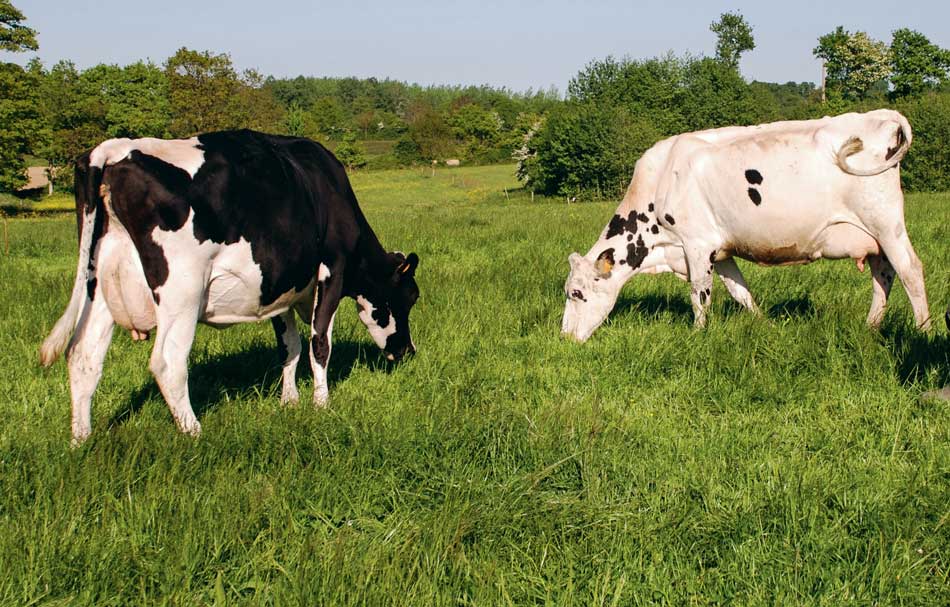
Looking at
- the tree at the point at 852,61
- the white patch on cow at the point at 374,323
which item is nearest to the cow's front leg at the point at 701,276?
the white patch on cow at the point at 374,323

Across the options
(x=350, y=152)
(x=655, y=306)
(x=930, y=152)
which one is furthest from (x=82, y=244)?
(x=350, y=152)

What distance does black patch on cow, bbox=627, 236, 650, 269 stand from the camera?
8.12 m

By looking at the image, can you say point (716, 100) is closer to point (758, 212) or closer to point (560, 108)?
point (560, 108)

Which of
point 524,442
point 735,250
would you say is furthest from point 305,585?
point 735,250

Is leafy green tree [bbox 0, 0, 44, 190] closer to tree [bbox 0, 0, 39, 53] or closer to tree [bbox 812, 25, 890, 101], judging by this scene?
tree [bbox 0, 0, 39, 53]

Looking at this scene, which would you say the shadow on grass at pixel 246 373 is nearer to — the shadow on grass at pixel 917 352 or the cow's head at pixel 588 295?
the cow's head at pixel 588 295

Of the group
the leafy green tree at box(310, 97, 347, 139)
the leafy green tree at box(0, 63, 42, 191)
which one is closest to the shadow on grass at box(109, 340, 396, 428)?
the leafy green tree at box(0, 63, 42, 191)

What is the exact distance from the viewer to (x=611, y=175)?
52250mm

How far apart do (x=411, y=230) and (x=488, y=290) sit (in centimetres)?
754

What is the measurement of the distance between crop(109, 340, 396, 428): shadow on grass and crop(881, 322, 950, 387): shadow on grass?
383 cm

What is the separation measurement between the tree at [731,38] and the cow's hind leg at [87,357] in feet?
324

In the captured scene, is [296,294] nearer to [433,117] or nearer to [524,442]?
[524,442]

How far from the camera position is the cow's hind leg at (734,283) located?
7.97 m

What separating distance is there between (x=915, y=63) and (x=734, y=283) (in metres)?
80.1
